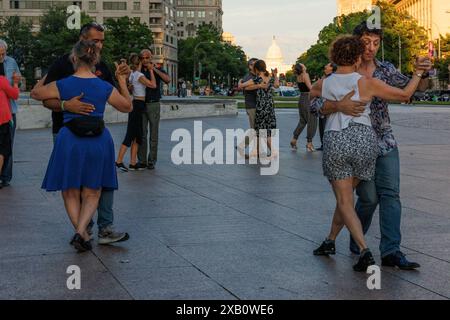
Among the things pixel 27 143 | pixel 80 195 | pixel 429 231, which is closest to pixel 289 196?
pixel 429 231

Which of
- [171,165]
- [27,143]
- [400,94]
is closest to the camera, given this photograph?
[400,94]

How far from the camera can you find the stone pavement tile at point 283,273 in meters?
5.19

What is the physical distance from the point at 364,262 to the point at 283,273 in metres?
0.58

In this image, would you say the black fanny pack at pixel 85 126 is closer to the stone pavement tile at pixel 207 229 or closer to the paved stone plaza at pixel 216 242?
the paved stone plaza at pixel 216 242

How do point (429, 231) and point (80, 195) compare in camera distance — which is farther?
point (429, 231)

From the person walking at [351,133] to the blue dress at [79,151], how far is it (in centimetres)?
184

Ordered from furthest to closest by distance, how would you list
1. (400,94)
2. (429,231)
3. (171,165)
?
1. (171,165)
2. (429,231)
3. (400,94)

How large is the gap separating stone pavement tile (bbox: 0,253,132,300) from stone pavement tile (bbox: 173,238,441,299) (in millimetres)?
715

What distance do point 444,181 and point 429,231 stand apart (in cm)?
415

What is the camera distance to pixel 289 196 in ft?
32.3

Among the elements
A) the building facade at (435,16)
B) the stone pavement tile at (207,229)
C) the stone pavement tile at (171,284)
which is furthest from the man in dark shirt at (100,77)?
the building facade at (435,16)
